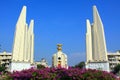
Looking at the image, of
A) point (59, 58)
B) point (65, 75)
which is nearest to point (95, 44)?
point (59, 58)

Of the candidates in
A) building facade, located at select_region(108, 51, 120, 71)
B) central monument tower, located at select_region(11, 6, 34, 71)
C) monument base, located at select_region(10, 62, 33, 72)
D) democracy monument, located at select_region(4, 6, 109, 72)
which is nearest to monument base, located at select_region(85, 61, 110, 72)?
democracy monument, located at select_region(4, 6, 109, 72)

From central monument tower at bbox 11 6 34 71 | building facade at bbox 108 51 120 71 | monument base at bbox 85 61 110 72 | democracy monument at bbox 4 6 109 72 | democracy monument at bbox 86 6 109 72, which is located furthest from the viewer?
building facade at bbox 108 51 120 71

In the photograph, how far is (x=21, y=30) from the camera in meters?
36.9

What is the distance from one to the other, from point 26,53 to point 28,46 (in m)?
1.38

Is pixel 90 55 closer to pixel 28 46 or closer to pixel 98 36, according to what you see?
pixel 98 36

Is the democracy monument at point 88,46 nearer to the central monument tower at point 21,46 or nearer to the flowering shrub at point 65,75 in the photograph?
the central monument tower at point 21,46

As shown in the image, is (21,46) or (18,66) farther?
(21,46)

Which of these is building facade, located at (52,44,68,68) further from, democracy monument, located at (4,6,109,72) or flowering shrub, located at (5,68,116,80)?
flowering shrub, located at (5,68,116,80)

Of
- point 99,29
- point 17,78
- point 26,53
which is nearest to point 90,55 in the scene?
point 99,29

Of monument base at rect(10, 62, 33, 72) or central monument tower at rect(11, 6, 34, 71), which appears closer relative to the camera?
monument base at rect(10, 62, 33, 72)

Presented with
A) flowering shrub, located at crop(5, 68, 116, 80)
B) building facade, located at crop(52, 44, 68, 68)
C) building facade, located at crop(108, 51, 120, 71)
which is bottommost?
flowering shrub, located at crop(5, 68, 116, 80)

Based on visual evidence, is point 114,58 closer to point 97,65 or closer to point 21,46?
point 97,65

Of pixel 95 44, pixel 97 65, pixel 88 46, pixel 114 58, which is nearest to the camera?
pixel 97 65

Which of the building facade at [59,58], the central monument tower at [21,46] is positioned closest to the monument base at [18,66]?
the central monument tower at [21,46]
